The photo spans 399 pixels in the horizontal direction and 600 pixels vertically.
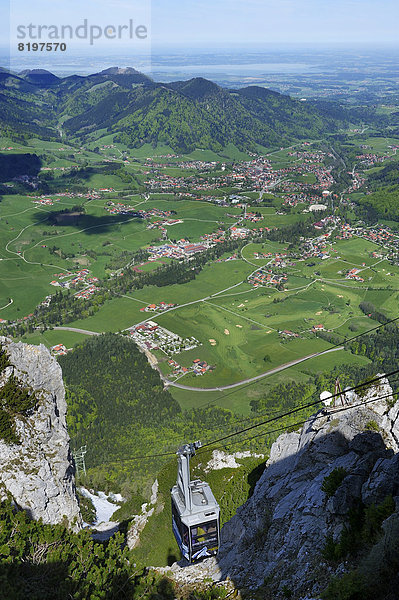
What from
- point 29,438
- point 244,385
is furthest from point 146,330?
point 29,438

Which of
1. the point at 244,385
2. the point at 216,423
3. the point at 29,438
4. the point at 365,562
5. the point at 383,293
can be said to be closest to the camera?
the point at 365,562

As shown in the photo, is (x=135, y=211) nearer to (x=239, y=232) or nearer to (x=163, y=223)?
(x=163, y=223)

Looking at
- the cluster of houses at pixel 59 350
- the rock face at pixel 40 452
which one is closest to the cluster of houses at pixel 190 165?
the cluster of houses at pixel 59 350

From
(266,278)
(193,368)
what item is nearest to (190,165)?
(266,278)

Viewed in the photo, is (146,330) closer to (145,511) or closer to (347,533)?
(145,511)

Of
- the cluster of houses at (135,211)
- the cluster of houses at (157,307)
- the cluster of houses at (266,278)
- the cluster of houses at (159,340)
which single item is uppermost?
the cluster of houses at (135,211)

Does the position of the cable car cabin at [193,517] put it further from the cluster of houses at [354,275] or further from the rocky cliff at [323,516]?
the cluster of houses at [354,275]
